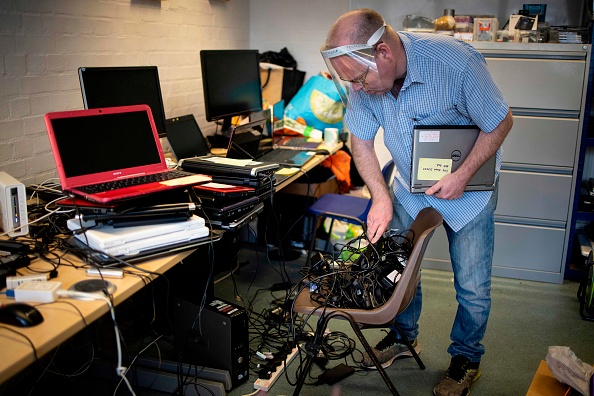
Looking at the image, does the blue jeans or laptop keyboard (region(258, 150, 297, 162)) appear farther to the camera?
laptop keyboard (region(258, 150, 297, 162))

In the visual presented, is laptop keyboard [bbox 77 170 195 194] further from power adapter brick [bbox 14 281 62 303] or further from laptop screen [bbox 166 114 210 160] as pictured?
laptop screen [bbox 166 114 210 160]

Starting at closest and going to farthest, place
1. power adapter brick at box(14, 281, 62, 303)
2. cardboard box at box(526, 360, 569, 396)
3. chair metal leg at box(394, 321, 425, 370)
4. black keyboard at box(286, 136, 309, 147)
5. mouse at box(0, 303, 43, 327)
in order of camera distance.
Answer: mouse at box(0, 303, 43, 327), power adapter brick at box(14, 281, 62, 303), cardboard box at box(526, 360, 569, 396), chair metal leg at box(394, 321, 425, 370), black keyboard at box(286, 136, 309, 147)

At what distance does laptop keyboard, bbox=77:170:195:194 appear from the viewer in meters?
1.94

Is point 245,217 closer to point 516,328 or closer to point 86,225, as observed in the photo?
point 86,225

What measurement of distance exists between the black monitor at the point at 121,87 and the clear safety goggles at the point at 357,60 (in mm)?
935

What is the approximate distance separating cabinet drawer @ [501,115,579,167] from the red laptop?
2.19m

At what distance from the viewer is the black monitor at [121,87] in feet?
7.86

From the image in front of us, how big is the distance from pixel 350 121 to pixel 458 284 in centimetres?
81

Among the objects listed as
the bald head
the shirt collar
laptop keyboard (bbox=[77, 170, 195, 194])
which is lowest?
laptop keyboard (bbox=[77, 170, 195, 194])

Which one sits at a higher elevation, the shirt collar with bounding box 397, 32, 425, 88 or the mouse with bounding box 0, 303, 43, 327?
the shirt collar with bounding box 397, 32, 425, 88

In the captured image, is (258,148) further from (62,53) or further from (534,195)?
(534,195)

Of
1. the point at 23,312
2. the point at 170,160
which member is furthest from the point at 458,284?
the point at 23,312

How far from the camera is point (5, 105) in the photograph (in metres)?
2.35

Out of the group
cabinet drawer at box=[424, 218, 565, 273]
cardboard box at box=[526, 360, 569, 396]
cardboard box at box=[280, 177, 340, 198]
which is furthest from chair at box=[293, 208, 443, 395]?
cabinet drawer at box=[424, 218, 565, 273]
